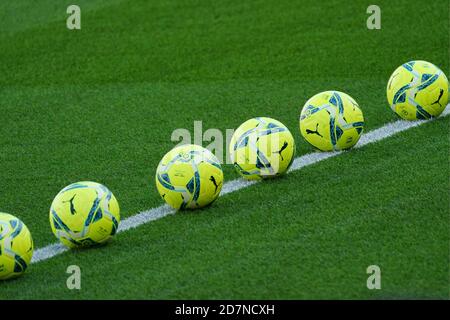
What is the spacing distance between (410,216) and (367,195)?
707 millimetres

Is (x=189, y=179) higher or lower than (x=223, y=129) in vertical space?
higher

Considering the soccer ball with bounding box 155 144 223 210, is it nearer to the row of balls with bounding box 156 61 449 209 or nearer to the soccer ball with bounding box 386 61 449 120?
the row of balls with bounding box 156 61 449 209

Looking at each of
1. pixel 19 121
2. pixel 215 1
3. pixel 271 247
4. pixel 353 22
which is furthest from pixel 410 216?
pixel 215 1

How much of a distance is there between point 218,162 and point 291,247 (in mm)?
1390

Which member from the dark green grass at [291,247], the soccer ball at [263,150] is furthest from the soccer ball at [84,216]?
the soccer ball at [263,150]

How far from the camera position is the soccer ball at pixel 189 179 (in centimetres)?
800

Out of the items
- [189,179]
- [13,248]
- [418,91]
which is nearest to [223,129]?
[418,91]

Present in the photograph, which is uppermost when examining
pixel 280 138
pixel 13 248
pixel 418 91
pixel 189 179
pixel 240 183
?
pixel 418 91

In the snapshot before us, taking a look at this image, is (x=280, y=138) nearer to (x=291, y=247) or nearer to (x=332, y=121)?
(x=332, y=121)

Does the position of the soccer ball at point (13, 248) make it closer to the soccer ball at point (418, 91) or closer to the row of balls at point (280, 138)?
the row of balls at point (280, 138)

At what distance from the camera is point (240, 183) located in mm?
8898

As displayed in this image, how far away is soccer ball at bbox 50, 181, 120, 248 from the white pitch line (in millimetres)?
198

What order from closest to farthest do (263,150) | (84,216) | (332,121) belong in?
(84,216)
(263,150)
(332,121)
